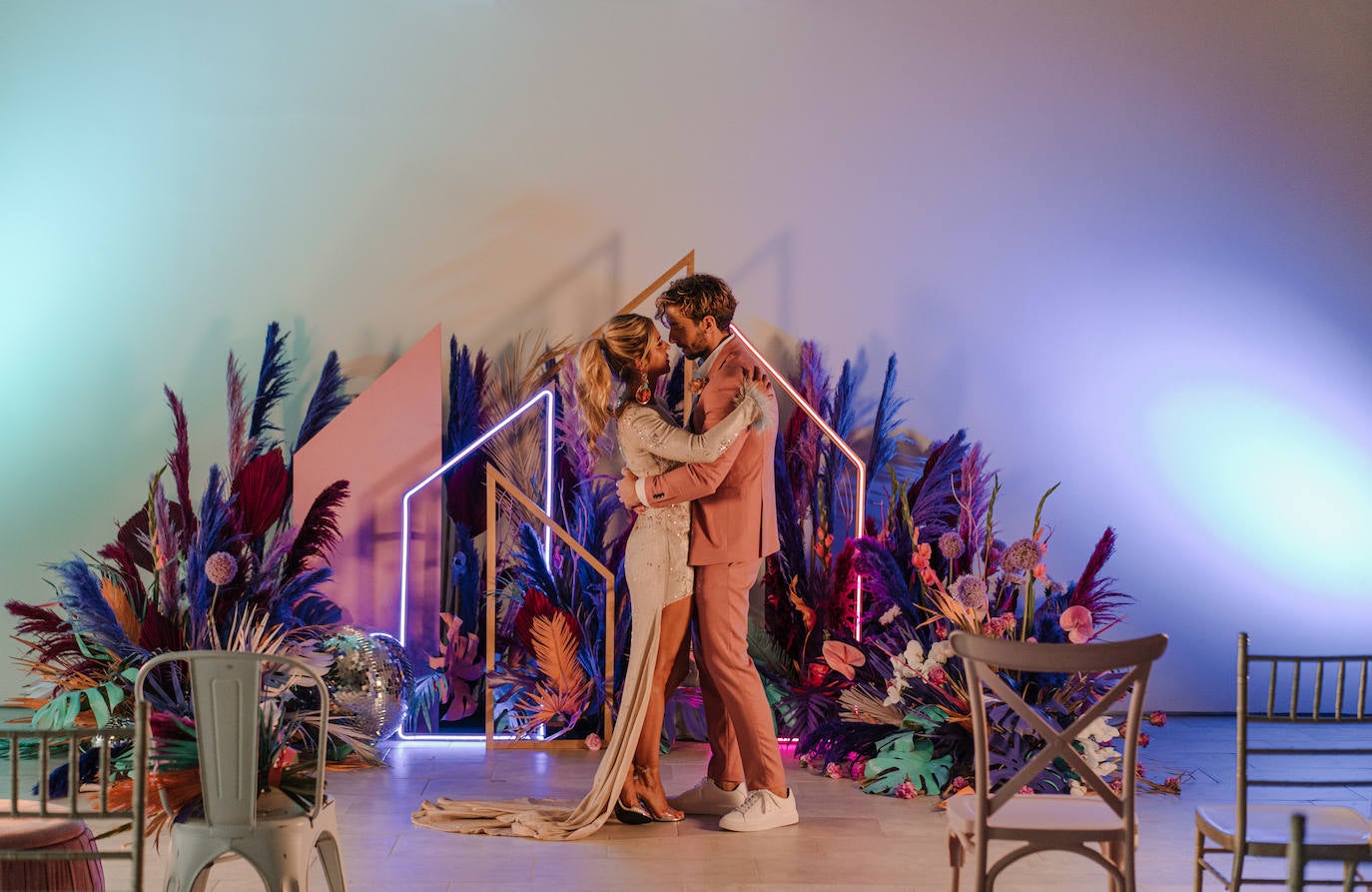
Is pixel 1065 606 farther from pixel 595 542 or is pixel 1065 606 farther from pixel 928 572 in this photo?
pixel 595 542

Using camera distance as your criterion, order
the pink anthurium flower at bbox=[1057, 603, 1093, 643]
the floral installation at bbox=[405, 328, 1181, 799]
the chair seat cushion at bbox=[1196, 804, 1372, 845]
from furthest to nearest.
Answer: the floral installation at bbox=[405, 328, 1181, 799], the pink anthurium flower at bbox=[1057, 603, 1093, 643], the chair seat cushion at bbox=[1196, 804, 1372, 845]

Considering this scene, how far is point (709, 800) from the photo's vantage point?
4.30m

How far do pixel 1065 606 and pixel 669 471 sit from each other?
5.50 feet

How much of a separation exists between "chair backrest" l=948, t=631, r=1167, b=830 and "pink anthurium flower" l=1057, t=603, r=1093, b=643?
1741 millimetres

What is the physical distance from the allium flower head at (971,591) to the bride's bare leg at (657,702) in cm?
106

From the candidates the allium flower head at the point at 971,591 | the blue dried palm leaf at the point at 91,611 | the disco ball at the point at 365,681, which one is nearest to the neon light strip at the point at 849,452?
the allium flower head at the point at 971,591

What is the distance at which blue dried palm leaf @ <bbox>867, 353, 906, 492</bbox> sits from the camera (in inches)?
230

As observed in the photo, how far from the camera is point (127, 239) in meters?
6.07

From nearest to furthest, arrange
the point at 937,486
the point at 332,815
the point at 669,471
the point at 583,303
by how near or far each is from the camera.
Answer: the point at 332,815 < the point at 669,471 < the point at 937,486 < the point at 583,303

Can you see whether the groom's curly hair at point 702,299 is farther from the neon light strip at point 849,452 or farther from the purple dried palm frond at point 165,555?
the purple dried palm frond at point 165,555

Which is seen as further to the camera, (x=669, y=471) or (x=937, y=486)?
(x=937, y=486)

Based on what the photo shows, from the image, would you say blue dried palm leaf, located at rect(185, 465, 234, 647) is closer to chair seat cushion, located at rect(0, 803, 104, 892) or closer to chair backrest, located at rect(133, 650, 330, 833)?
chair seat cushion, located at rect(0, 803, 104, 892)

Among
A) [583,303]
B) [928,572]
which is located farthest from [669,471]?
[583,303]

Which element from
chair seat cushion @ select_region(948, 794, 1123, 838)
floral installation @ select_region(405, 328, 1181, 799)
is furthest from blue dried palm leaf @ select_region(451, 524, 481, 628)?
chair seat cushion @ select_region(948, 794, 1123, 838)
